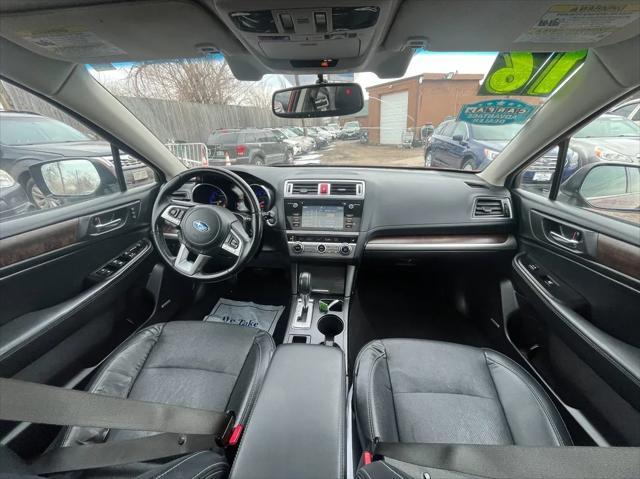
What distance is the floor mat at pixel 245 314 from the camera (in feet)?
7.98

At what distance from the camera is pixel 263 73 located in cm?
160

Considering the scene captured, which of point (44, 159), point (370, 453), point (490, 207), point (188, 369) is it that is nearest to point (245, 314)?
point (188, 369)

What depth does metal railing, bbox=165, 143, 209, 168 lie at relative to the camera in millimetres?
2336

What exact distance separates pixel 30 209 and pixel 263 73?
146 centimetres

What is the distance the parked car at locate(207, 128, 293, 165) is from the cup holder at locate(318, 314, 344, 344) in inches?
Result: 53.1

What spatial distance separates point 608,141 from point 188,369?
238cm

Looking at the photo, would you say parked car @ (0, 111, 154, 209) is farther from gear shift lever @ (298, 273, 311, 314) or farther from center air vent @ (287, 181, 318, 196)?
gear shift lever @ (298, 273, 311, 314)

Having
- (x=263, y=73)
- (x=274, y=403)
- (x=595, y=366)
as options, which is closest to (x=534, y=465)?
(x=274, y=403)

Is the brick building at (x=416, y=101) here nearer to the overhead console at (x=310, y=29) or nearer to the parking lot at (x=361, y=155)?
the parking lot at (x=361, y=155)

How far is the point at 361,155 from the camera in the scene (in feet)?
7.94

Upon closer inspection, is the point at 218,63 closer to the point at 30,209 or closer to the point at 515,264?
the point at 30,209

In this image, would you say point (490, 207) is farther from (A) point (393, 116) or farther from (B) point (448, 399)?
(B) point (448, 399)

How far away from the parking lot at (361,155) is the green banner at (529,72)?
731 millimetres

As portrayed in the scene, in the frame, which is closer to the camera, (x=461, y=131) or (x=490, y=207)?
(x=490, y=207)
